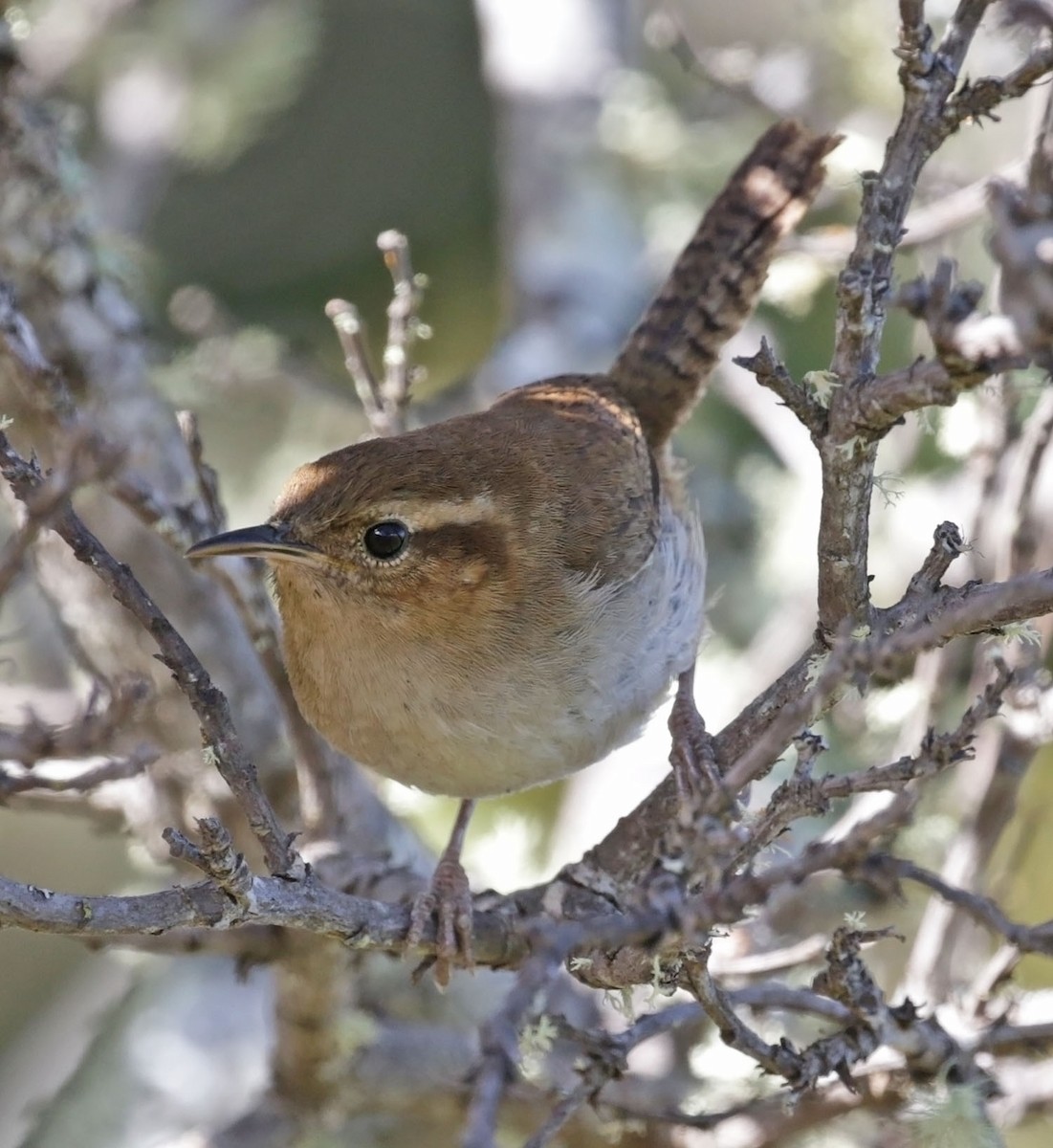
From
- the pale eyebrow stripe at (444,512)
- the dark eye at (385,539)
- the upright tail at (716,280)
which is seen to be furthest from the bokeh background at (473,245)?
the dark eye at (385,539)

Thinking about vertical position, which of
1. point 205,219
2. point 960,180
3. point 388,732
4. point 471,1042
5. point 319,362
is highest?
point 205,219

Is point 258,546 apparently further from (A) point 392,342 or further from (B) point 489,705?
(A) point 392,342

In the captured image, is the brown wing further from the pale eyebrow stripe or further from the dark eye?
the dark eye

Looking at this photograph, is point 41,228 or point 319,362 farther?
point 319,362

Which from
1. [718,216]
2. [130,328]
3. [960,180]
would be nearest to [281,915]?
[130,328]

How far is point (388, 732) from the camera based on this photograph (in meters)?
3.10

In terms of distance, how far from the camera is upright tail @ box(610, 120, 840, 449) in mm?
3906

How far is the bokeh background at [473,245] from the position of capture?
4.64 metres

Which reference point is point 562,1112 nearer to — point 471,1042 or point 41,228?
point 471,1042

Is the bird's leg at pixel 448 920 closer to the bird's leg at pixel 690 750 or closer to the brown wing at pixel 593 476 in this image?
the bird's leg at pixel 690 750

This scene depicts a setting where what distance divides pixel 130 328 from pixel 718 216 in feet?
5.22

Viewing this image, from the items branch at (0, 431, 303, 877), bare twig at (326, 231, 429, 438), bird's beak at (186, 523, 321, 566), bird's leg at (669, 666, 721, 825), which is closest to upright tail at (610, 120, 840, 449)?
bare twig at (326, 231, 429, 438)

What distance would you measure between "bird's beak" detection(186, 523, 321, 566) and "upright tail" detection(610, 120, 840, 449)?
1355 millimetres

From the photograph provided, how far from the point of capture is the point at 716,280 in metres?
4.07
